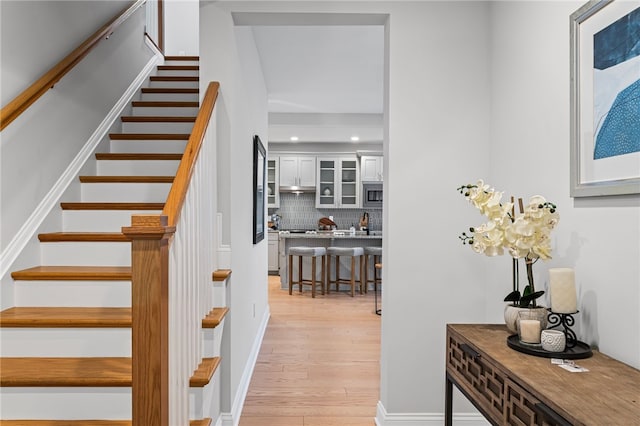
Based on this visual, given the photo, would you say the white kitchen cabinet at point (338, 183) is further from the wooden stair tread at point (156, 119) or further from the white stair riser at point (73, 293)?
the white stair riser at point (73, 293)

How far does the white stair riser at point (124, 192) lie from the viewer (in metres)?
2.80

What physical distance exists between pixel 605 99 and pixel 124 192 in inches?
107

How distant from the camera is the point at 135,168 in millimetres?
3045

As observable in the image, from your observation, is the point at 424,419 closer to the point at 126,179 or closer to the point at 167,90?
the point at 126,179

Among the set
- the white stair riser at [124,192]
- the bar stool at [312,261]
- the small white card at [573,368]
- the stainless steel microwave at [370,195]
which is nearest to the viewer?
the small white card at [573,368]

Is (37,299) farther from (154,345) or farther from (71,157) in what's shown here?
(154,345)

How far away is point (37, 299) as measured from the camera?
84.3 inches

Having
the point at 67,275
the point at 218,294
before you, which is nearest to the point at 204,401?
the point at 218,294

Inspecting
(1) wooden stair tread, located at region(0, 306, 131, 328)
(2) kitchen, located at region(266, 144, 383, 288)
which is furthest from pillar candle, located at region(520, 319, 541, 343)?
(2) kitchen, located at region(266, 144, 383, 288)

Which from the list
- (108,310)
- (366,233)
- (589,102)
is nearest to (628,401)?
(589,102)

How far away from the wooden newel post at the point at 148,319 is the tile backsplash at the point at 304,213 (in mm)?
7672

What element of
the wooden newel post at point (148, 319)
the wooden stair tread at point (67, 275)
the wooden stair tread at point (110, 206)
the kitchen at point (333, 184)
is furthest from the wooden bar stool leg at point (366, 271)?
the wooden newel post at point (148, 319)

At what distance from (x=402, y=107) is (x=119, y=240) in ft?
6.05

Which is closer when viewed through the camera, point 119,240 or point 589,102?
point 589,102
